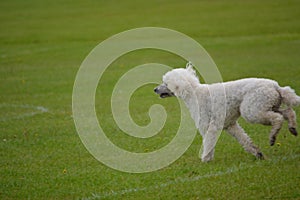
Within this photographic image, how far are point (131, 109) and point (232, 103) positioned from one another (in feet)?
21.9

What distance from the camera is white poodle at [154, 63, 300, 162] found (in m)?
9.20

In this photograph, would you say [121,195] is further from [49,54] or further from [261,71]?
[49,54]

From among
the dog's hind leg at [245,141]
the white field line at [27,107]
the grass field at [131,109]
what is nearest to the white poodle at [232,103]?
the dog's hind leg at [245,141]

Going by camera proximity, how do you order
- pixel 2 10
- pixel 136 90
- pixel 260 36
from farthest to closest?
pixel 2 10 → pixel 260 36 → pixel 136 90

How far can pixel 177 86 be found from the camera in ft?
33.0

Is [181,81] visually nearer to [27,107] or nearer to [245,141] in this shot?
[245,141]

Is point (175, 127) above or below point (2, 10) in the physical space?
above

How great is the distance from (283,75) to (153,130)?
7948 millimetres

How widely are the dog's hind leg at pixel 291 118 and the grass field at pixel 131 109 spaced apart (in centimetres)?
51

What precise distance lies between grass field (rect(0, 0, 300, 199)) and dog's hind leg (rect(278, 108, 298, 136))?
0.51m

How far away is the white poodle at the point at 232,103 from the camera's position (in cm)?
920

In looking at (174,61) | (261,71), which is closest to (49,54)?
(174,61)

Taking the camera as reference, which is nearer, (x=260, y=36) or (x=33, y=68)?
(x=33, y=68)

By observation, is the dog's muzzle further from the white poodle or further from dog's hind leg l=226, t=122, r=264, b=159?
dog's hind leg l=226, t=122, r=264, b=159
